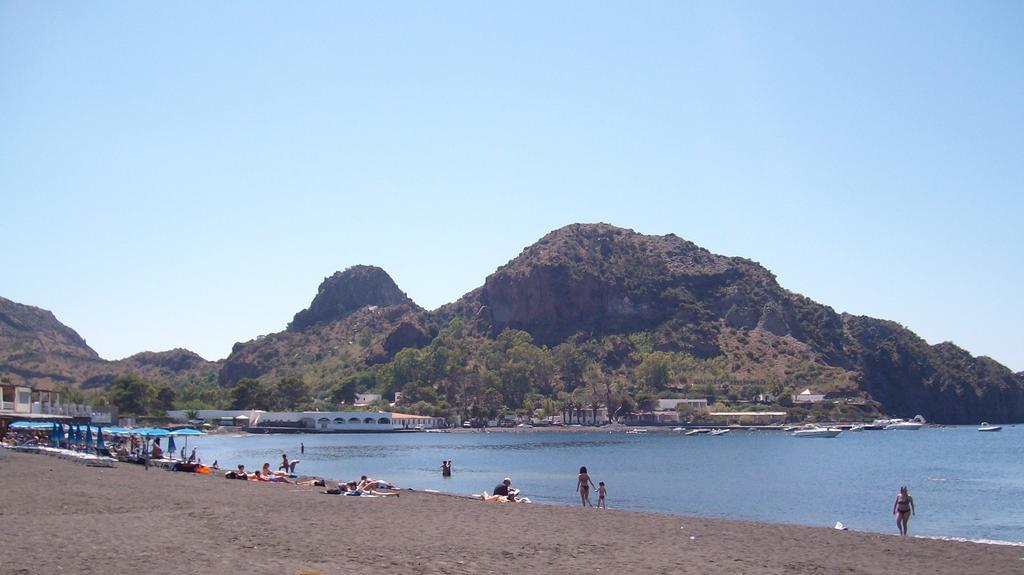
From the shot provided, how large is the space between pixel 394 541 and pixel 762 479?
175ft

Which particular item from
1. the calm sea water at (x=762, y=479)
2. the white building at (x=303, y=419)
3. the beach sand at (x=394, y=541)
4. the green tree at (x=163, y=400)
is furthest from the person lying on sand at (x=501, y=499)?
the green tree at (x=163, y=400)

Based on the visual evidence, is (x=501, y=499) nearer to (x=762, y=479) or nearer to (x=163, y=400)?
(x=762, y=479)

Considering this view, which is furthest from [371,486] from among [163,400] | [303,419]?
[163,400]

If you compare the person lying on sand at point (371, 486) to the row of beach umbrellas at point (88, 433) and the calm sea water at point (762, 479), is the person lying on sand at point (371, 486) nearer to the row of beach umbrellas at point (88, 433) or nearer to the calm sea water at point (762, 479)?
the calm sea water at point (762, 479)

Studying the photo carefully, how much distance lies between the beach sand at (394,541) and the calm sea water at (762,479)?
14920 mm

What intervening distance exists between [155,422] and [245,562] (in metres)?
164

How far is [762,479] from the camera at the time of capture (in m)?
72.0

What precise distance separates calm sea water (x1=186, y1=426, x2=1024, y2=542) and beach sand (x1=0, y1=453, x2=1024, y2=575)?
48.9 feet

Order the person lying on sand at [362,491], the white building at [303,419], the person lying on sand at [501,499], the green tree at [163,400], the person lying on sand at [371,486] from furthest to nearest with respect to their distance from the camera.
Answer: the green tree at [163,400]
the white building at [303,419]
the person lying on sand at [371,486]
the person lying on sand at [501,499]
the person lying on sand at [362,491]

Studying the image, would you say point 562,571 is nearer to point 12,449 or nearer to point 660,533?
point 660,533

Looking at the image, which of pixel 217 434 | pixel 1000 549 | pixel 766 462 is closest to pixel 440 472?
pixel 766 462

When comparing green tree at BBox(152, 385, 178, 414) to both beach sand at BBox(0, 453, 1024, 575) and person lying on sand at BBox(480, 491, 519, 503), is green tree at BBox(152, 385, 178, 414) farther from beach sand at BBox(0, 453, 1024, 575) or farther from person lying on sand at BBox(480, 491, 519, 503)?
person lying on sand at BBox(480, 491, 519, 503)

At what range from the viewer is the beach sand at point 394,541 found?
19828 millimetres

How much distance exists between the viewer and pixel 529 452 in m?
114
